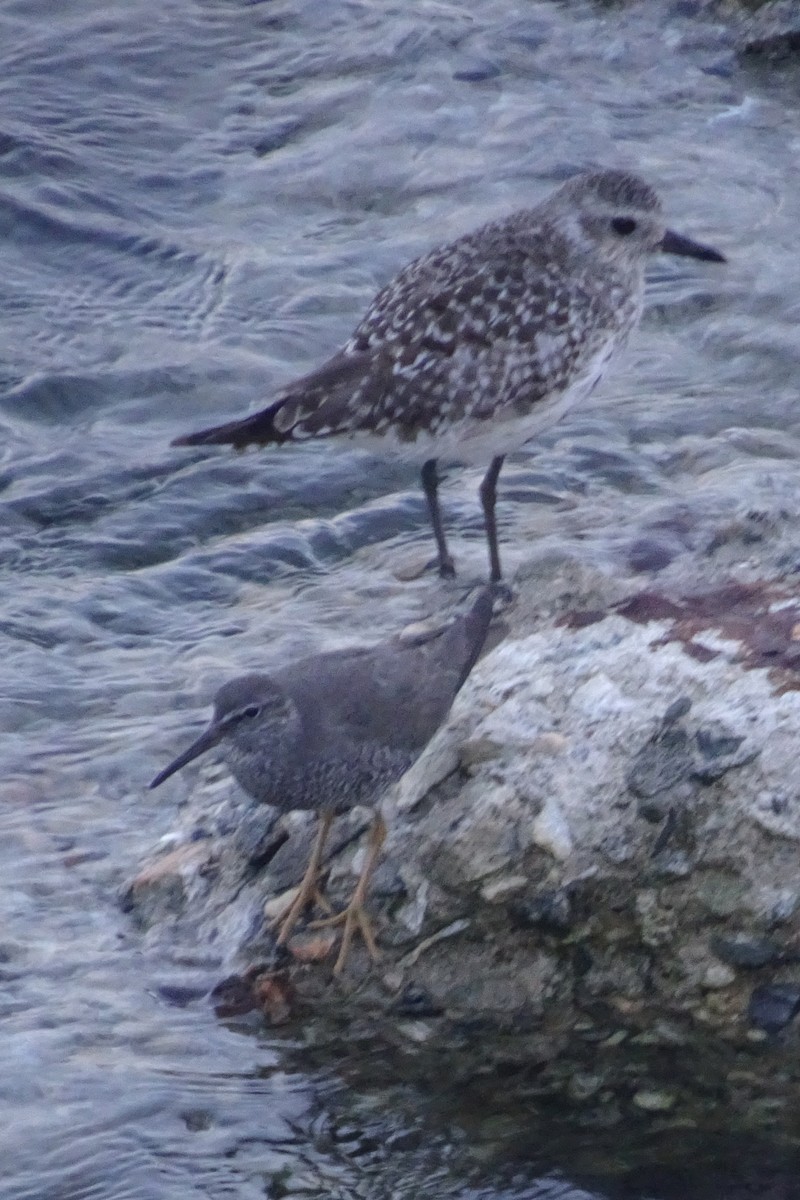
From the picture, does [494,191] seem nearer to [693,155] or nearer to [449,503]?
[693,155]

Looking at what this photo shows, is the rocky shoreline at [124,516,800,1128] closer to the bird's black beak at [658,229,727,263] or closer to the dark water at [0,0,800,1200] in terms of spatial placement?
the dark water at [0,0,800,1200]

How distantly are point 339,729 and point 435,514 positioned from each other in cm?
229

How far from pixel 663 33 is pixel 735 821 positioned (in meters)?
8.10

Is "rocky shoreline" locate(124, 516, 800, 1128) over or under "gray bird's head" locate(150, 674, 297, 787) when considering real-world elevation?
under

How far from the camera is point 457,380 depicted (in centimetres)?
681

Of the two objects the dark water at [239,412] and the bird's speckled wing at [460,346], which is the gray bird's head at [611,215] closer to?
the bird's speckled wing at [460,346]

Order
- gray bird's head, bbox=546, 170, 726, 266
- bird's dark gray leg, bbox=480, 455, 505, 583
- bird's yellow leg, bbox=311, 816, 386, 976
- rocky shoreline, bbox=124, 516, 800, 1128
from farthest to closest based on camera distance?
gray bird's head, bbox=546, 170, 726, 266, bird's dark gray leg, bbox=480, 455, 505, 583, bird's yellow leg, bbox=311, 816, 386, 976, rocky shoreline, bbox=124, 516, 800, 1128

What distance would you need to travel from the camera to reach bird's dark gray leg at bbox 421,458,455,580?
23.3ft

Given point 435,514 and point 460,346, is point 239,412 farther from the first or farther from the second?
point 460,346

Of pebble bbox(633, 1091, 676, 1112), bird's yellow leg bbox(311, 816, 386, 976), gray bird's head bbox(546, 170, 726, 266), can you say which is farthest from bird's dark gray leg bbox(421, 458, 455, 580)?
pebble bbox(633, 1091, 676, 1112)

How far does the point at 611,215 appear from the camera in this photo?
24.5 ft

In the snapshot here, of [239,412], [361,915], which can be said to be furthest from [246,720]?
[239,412]

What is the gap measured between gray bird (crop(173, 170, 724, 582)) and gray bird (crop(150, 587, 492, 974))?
155 cm

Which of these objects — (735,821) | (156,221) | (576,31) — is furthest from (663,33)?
(735,821)
